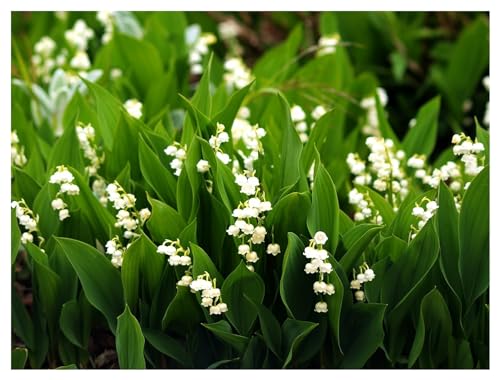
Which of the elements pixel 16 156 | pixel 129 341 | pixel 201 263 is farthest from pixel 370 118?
pixel 129 341

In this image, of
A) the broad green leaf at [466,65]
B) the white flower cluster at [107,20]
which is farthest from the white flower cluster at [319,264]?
the broad green leaf at [466,65]

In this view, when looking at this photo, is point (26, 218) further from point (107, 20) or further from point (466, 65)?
point (466, 65)

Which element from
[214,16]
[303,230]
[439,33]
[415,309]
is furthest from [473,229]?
Answer: [214,16]

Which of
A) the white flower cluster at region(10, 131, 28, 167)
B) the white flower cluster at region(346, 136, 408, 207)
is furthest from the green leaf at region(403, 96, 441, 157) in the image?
the white flower cluster at region(10, 131, 28, 167)

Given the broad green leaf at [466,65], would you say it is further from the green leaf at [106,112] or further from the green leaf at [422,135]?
the green leaf at [106,112]

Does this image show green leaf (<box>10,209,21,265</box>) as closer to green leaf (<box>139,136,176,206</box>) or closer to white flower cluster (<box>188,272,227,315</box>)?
green leaf (<box>139,136,176,206</box>)
